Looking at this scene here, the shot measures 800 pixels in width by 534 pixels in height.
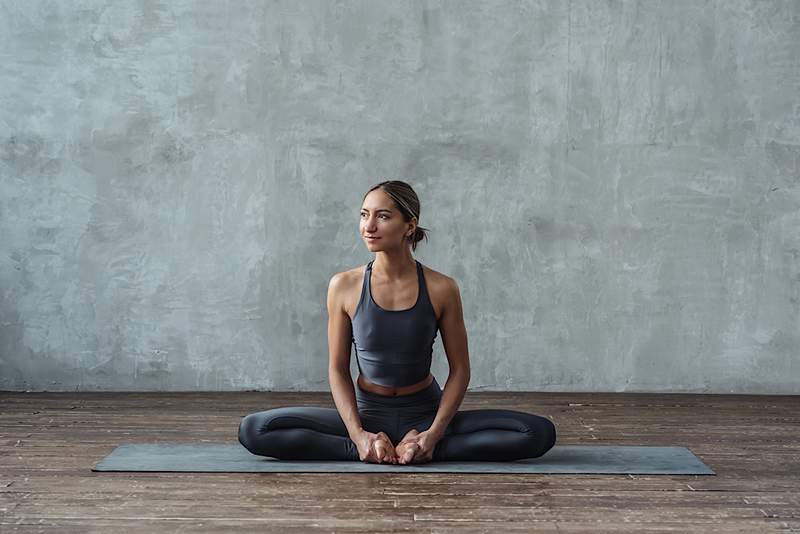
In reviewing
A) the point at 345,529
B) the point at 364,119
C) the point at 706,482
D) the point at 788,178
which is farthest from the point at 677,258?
the point at 345,529

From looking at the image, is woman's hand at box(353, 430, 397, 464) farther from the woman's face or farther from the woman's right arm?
the woman's face

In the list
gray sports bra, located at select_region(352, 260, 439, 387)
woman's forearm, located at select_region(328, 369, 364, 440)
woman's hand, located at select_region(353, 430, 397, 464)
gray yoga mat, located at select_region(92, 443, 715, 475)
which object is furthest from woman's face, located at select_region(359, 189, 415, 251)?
gray yoga mat, located at select_region(92, 443, 715, 475)

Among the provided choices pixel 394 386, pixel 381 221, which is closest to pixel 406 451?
pixel 394 386

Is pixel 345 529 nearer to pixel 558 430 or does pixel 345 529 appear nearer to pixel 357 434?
pixel 357 434

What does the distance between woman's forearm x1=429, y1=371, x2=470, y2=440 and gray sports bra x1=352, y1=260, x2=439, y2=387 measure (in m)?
0.11

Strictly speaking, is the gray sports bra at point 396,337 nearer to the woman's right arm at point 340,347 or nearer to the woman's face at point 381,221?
the woman's right arm at point 340,347

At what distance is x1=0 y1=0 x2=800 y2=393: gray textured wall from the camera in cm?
482

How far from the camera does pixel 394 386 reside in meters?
3.28

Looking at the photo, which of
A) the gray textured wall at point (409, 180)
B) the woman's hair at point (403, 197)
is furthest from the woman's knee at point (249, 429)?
the gray textured wall at point (409, 180)

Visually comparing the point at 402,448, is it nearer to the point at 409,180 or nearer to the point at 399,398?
the point at 399,398

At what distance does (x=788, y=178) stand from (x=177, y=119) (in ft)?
9.98

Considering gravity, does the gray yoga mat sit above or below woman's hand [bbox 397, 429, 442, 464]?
below

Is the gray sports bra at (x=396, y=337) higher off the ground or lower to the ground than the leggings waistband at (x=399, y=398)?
higher

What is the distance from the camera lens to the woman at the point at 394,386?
318cm
